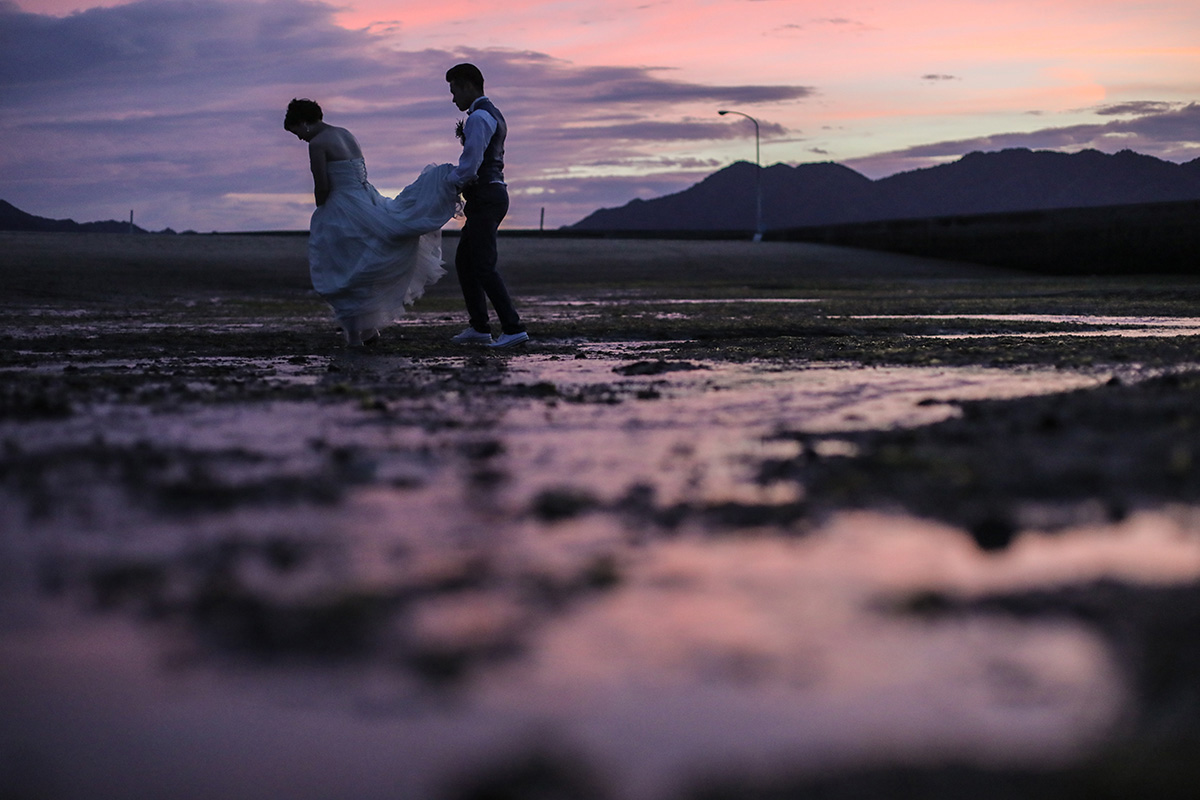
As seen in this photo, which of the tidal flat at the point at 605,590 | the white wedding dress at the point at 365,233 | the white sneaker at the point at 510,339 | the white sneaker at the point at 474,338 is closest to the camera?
the tidal flat at the point at 605,590

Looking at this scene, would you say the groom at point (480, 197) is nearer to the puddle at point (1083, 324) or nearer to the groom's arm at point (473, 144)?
the groom's arm at point (473, 144)

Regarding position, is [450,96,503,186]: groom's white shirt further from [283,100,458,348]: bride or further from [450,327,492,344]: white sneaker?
[450,327,492,344]: white sneaker

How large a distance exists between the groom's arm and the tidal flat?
3172 millimetres

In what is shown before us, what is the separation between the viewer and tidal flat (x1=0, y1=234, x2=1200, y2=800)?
129cm

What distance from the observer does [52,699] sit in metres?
1.49

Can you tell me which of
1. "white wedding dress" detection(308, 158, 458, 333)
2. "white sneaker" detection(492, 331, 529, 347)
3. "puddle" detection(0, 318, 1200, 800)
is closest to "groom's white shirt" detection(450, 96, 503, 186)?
"white wedding dress" detection(308, 158, 458, 333)

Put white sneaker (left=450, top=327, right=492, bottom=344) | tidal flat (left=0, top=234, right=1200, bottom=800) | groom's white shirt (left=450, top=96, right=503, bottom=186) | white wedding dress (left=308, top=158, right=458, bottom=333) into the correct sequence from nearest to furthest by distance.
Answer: tidal flat (left=0, top=234, right=1200, bottom=800), groom's white shirt (left=450, top=96, right=503, bottom=186), white wedding dress (left=308, top=158, right=458, bottom=333), white sneaker (left=450, top=327, right=492, bottom=344)

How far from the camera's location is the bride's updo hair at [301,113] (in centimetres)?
778

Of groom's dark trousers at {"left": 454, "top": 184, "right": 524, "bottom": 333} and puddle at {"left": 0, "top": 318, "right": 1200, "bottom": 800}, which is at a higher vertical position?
groom's dark trousers at {"left": 454, "top": 184, "right": 524, "bottom": 333}

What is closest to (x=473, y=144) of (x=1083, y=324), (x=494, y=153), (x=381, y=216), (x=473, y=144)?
(x=473, y=144)

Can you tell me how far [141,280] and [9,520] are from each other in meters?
16.9

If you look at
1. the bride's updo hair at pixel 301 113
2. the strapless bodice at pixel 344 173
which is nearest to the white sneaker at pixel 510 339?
the strapless bodice at pixel 344 173

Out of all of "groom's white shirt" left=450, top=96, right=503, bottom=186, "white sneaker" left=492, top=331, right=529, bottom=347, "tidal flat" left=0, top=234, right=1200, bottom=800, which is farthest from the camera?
"white sneaker" left=492, top=331, right=529, bottom=347

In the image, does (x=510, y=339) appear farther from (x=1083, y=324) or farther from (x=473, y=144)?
(x=1083, y=324)
